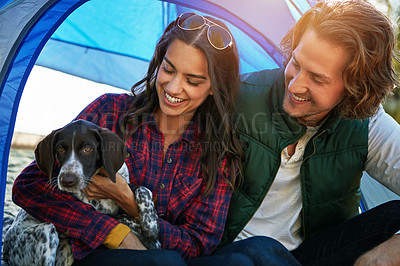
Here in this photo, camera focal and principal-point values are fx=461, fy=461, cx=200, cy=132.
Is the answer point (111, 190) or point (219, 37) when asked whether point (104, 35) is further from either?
point (111, 190)

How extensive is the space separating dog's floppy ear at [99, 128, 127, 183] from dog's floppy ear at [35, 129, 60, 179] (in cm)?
26

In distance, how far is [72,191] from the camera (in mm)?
2447

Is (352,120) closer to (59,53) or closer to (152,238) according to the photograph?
(152,238)

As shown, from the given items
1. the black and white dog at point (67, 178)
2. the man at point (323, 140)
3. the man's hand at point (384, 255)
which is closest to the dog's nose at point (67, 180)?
the black and white dog at point (67, 178)

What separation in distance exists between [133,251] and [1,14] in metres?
1.41

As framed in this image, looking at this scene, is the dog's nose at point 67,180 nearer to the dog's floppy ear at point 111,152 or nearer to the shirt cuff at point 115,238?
the dog's floppy ear at point 111,152

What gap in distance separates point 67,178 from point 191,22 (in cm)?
114

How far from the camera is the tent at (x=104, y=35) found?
256cm

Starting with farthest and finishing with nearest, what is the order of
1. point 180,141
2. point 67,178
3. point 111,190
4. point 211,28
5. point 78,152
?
point 180,141 → point 211,28 → point 111,190 → point 78,152 → point 67,178

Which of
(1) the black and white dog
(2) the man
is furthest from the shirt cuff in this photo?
(2) the man

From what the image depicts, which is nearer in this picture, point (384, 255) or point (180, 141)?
point (384, 255)

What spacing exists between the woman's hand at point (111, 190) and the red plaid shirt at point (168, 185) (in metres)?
0.12

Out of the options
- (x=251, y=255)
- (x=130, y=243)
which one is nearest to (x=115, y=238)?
(x=130, y=243)

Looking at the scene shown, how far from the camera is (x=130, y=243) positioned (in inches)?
94.6
